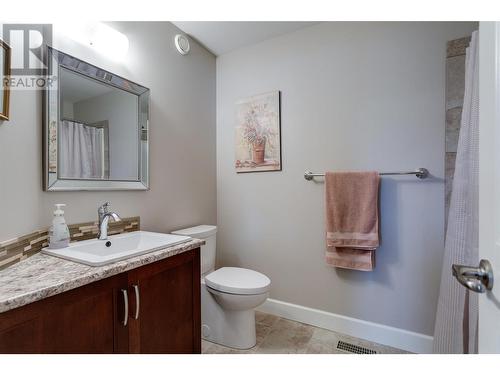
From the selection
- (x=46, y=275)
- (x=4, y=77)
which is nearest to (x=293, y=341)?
(x=46, y=275)

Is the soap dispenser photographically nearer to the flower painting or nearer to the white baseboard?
the flower painting

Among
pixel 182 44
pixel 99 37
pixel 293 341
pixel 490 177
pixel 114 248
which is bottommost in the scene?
pixel 293 341

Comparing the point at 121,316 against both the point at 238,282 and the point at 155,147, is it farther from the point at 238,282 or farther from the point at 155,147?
the point at 155,147

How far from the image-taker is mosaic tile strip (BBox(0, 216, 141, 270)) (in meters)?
0.88

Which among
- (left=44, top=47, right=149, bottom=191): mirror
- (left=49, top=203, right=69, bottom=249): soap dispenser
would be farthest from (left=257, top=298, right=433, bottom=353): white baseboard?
(left=49, top=203, right=69, bottom=249): soap dispenser

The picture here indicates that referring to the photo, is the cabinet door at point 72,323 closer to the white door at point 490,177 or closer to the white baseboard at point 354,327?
the white door at point 490,177

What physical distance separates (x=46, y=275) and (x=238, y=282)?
1032 mm

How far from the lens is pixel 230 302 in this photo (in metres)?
1.53

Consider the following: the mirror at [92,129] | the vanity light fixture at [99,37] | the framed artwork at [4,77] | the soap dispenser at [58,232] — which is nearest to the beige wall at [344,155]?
the mirror at [92,129]

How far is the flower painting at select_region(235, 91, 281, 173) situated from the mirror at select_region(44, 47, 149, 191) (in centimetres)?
81

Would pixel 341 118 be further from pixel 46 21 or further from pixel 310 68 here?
pixel 46 21

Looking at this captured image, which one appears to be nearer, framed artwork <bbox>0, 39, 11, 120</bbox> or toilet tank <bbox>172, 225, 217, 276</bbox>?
framed artwork <bbox>0, 39, 11, 120</bbox>

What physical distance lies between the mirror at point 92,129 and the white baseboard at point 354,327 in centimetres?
146

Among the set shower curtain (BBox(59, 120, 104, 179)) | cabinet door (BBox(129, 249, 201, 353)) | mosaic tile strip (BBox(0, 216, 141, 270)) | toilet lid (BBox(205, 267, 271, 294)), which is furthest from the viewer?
toilet lid (BBox(205, 267, 271, 294))
